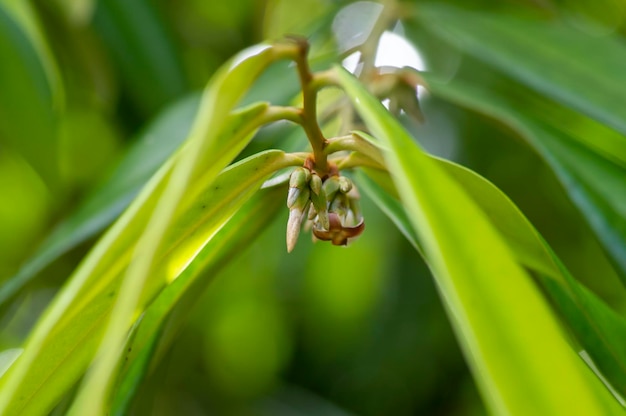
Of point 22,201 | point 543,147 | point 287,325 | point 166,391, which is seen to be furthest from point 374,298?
point 543,147

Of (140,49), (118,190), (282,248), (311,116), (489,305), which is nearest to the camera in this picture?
(489,305)

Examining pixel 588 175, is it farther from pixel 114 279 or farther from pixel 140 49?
pixel 140 49

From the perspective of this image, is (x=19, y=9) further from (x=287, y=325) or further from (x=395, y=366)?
(x=395, y=366)

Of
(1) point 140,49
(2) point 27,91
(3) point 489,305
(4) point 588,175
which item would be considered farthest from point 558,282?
(1) point 140,49

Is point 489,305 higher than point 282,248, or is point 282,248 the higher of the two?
point 282,248

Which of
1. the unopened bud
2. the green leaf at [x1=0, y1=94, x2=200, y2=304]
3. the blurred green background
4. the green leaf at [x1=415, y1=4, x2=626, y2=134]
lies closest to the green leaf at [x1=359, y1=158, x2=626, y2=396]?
the unopened bud

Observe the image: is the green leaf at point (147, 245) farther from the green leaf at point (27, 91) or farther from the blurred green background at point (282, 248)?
the blurred green background at point (282, 248)

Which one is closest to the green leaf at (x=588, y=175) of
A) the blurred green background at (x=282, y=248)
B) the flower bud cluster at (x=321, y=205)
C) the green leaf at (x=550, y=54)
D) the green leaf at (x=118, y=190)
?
the green leaf at (x=550, y=54)
